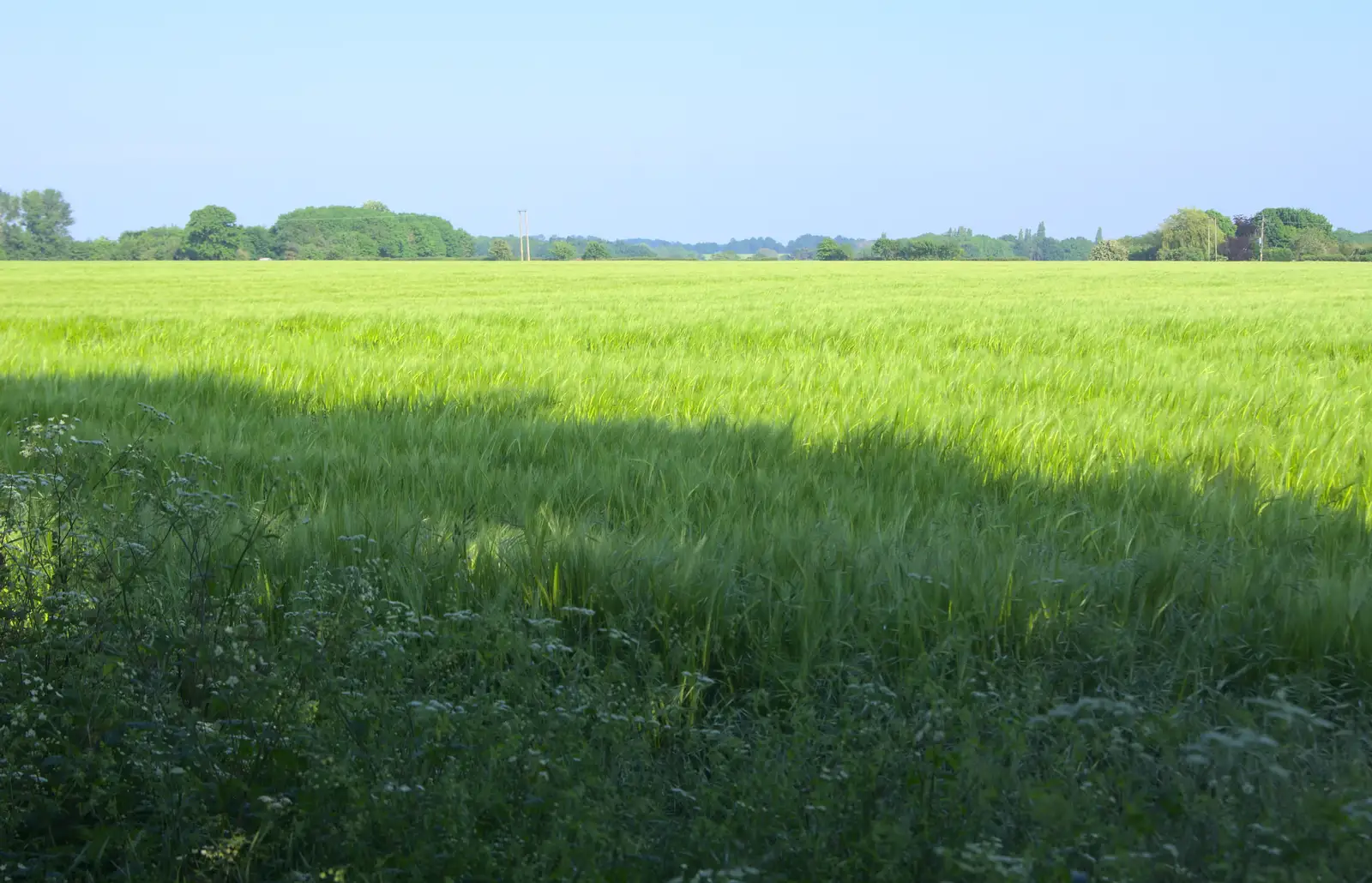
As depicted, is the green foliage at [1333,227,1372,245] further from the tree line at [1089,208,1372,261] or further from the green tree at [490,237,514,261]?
the green tree at [490,237,514,261]

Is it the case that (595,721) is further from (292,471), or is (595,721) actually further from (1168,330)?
(1168,330)

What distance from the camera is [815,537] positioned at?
9.26 feet

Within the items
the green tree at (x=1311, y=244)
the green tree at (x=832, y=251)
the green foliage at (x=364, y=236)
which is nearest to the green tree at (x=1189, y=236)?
the green tree at (x=1311, y=244)

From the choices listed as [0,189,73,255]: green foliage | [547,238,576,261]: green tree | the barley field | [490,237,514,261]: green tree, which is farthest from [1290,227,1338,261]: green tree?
[0,189,73,255]: green foliage

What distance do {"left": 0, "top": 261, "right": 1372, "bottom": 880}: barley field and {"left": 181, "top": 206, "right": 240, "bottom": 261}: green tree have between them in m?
108

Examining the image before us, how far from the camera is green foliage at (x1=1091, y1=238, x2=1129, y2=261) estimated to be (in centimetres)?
10881

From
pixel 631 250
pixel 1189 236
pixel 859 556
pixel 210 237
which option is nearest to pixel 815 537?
pixel 859 556

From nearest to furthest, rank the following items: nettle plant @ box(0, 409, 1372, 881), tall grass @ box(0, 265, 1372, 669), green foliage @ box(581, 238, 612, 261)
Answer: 1. nettle plant @ box(0, 409, 1372, 881)
2. tall grass @ box(0, 265, 1372, 669)
3. green foliage @ box(581, 238, 612, 261)

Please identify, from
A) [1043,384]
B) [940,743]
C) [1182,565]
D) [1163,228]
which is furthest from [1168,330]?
[1163,228]

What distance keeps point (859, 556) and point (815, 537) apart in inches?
7.9

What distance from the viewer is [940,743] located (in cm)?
172

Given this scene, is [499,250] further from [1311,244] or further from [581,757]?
[581,757]

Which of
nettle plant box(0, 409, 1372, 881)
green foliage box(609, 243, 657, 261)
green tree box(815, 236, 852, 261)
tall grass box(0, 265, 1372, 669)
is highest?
green foliage box(609, 243, 657, 261)

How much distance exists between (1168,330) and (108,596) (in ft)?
36.5
